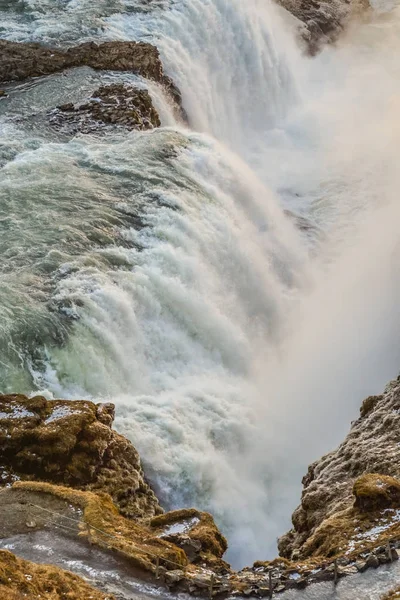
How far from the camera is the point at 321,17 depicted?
45.7 metres

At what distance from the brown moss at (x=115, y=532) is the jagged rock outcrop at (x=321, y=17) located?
37.7 metres

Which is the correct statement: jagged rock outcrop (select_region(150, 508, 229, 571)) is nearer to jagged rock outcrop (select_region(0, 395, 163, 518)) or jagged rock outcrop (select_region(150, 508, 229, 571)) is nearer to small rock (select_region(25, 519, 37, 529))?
jagged rock outcrop (select_region(0, 395, 163, 518))

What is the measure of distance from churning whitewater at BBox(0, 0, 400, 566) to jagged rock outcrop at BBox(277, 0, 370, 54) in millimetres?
10525

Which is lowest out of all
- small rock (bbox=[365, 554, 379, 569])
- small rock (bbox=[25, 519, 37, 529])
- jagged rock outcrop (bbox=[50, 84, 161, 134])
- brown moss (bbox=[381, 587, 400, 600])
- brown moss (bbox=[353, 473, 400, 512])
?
brown moss (bbox=[381, 587, 400, 600])

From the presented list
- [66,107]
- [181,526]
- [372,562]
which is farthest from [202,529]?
[66,107]

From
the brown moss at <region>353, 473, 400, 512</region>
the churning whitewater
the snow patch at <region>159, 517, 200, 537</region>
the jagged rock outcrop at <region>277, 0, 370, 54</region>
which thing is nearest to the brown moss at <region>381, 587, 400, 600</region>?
the brown moss at <region>353, 473, 400, 512</region>

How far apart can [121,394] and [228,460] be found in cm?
287

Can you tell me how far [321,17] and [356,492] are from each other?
1599 inches

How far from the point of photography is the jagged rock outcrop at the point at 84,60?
2836 cm

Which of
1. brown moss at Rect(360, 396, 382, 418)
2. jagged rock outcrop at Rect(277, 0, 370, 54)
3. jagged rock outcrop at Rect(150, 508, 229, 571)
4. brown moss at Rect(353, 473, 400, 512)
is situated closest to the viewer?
jagged rock outcrop at Rect(150, 508, 229, 571)

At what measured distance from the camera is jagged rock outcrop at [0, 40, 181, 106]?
2836 cm

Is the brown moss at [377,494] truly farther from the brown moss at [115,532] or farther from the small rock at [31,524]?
the small rock at [31,524]

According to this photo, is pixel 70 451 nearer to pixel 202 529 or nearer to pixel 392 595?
pixel 202 529

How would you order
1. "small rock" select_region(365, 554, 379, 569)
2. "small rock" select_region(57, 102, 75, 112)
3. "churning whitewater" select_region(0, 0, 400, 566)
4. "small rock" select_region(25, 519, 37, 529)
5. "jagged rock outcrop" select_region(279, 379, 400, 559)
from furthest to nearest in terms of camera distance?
"small rock" select_region(57, 102, 75, 112)
"churning whitewater" select_region(0, 0, 400, 566)
"jagged rock outcrop" select_region(279, 379, 400, 559)
"small rock" select_region(25, 519, 37, 529)
"small rock" select_region(365, 554, 379, 569)
